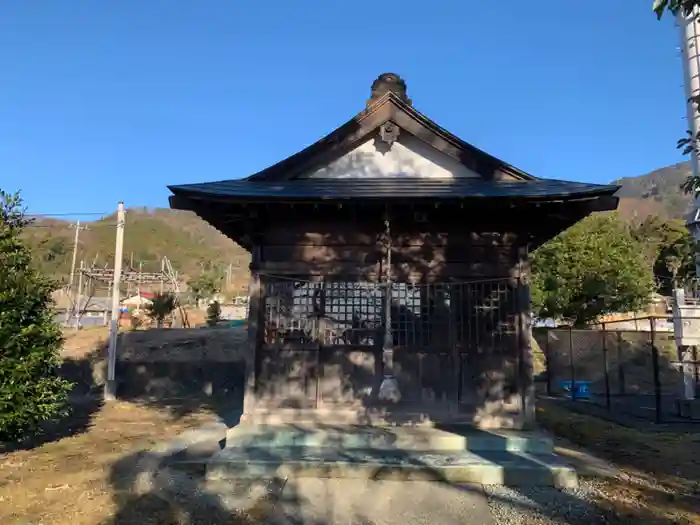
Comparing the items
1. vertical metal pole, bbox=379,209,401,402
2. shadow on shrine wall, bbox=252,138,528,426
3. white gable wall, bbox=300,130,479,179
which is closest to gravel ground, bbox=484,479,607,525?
vertical metal pole, bbox=379,209,401,402

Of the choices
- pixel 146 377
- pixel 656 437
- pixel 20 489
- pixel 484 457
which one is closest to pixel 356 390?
pixel 484 457

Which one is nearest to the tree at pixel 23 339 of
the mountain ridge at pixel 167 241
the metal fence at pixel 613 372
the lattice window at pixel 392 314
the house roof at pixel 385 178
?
the house roof at pixel 385 178

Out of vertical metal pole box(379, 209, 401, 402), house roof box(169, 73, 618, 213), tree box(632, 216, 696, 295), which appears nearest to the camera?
vertical metal pole box(379, 209, 401, 402)

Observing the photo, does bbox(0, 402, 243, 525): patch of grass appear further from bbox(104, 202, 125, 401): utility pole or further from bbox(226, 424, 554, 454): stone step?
bbox(104, 202, 125, 401): utility pole

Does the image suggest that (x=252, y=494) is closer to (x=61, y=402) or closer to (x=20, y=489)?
(x=20, y=489)

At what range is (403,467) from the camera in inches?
264

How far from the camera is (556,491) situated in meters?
6.36

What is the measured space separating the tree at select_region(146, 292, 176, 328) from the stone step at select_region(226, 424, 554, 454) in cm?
2055

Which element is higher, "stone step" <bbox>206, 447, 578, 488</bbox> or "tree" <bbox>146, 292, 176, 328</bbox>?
"tree" <bbox>146, 292, 176, 328</bbox>

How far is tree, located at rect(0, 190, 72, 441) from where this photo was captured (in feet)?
25.1

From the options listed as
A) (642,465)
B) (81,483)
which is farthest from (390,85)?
(81,483)

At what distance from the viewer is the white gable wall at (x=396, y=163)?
9.26 m

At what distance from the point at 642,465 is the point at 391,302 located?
4602mm

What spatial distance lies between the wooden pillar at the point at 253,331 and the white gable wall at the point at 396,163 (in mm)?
2025
